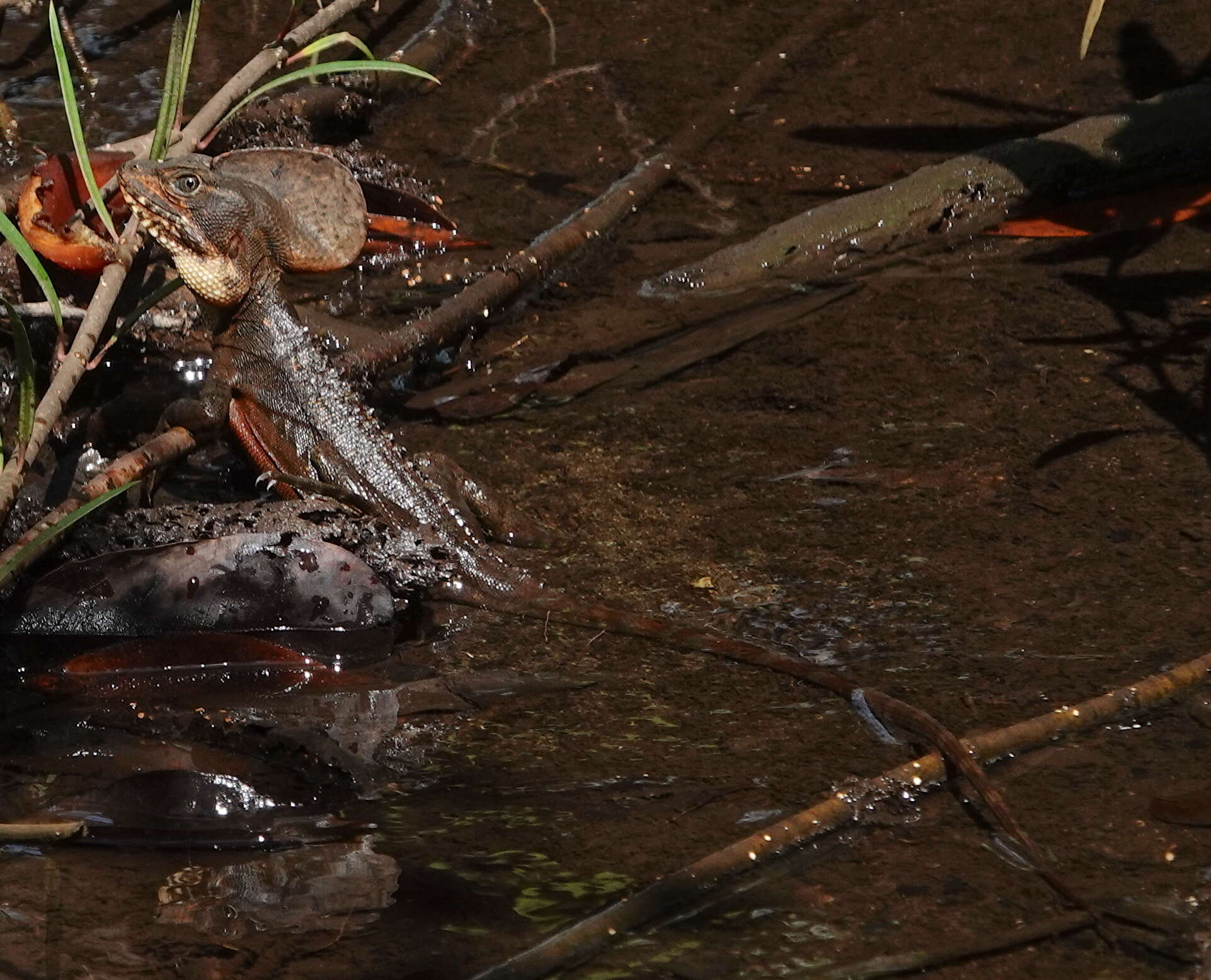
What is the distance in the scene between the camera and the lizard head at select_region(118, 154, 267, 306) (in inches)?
144

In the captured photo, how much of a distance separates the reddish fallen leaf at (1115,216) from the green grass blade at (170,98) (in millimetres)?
2726

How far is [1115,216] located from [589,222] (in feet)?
5.59

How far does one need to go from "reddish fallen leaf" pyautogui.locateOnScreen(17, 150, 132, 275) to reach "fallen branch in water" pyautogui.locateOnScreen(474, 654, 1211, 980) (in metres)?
2.05

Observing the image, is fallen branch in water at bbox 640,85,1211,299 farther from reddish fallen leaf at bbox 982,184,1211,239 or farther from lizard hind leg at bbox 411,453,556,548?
lizard hind leg at bbox 411,453,556,548

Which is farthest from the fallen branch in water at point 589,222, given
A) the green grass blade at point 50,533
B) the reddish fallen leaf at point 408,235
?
the green grass blade at point 50,533

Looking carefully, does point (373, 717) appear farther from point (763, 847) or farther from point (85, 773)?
point (763, 847)

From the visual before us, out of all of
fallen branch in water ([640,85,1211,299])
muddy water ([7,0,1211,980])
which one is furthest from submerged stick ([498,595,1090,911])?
fallen branch in water ([640,85,1211,299])

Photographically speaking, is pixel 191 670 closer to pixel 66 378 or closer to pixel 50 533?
pixel 50 533

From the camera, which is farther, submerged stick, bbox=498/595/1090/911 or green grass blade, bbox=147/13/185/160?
green grass blade, bbox=147/13/185/160

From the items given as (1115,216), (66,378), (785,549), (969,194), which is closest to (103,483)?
(66,378)

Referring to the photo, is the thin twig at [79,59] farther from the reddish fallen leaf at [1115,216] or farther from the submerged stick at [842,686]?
the submerged stick at [842,686]

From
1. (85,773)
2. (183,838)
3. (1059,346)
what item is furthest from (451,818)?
(1059,346)

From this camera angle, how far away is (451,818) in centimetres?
250

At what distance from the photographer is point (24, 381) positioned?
9.28 ft
